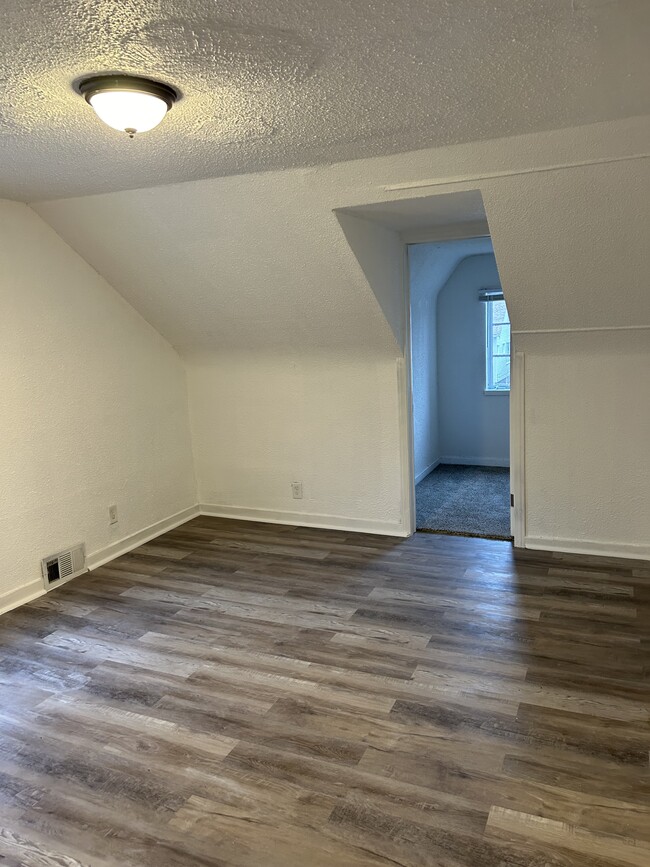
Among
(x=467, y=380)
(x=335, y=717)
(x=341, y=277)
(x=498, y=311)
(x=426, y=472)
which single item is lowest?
(x=335, y=717)

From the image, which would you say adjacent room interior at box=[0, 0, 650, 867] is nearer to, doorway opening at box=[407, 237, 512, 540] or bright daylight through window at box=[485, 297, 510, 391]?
doorway opening at box=[407, 237, 512, 540]

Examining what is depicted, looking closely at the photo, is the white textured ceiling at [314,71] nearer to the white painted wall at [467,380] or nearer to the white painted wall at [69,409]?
the white painted wall at [69,409]

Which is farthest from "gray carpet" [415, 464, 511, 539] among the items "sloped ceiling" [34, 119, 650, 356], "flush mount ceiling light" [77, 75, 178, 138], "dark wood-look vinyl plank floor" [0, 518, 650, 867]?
"flush mount ceiling light" [77, 75, 178, 138]

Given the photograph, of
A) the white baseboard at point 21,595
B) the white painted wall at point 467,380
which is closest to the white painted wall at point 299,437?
the white baseboard at point 21,595

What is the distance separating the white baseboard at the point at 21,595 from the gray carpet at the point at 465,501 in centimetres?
235

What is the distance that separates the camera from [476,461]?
20.2 ft

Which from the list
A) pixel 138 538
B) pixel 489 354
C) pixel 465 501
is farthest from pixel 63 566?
pixel 489 354

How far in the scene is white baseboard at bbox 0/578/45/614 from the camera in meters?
3.31

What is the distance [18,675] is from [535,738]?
2.08 m

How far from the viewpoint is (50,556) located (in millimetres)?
3568

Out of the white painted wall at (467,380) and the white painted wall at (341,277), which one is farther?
the white painted wall at (467,380)

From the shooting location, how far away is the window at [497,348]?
5.92 m

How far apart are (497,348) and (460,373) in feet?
1.34

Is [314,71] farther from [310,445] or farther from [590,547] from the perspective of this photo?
[590,547]
